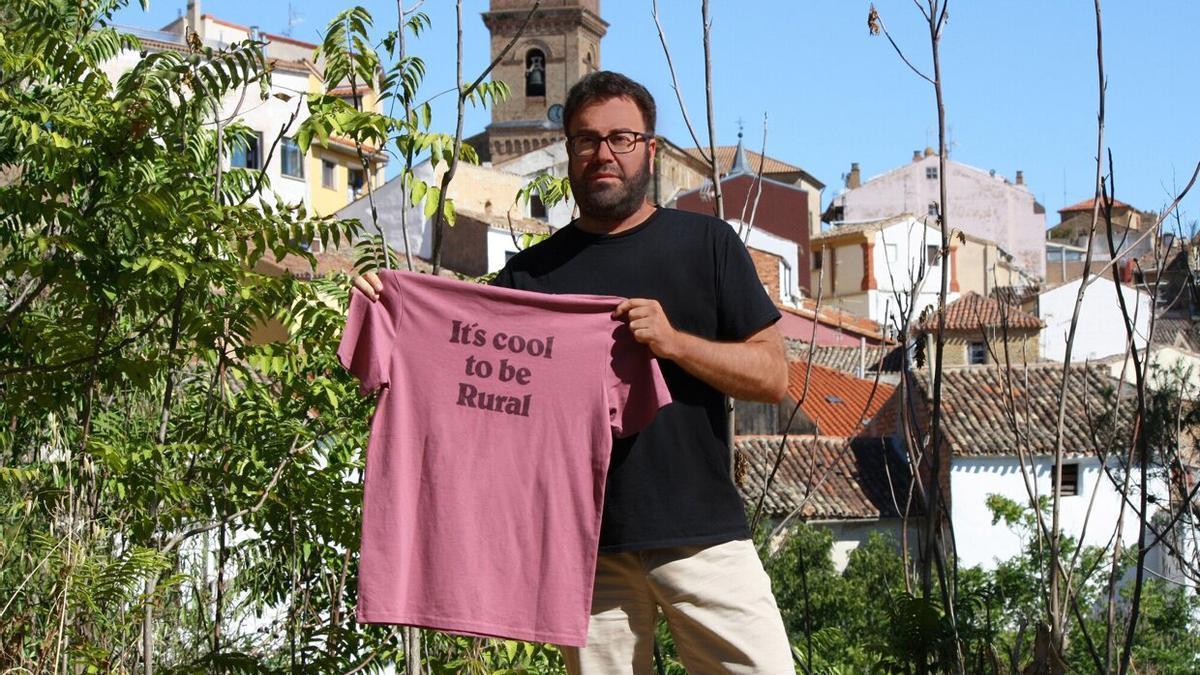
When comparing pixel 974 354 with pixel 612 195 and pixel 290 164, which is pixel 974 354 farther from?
pixel 612 195

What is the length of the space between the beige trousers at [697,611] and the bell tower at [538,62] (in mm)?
82664

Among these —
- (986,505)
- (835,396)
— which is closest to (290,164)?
(835,396)

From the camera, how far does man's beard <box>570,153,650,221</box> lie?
10.4 ft

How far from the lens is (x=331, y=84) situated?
4453mm

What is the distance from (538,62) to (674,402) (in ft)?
300

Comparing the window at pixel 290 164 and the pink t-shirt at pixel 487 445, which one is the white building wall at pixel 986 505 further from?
the pink t-shirt at pixel 487 445

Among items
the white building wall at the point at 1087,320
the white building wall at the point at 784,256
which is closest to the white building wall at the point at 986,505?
the white building wall at the point at 1087,320

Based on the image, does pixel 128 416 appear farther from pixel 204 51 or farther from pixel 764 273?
pixel 764 273

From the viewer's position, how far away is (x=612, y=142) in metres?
3.16

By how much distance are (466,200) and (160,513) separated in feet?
142

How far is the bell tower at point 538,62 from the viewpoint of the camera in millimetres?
Answer: 87188

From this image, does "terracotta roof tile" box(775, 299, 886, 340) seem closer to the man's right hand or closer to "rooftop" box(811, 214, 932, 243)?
"rooftop" box(811, 214, 932, 243)

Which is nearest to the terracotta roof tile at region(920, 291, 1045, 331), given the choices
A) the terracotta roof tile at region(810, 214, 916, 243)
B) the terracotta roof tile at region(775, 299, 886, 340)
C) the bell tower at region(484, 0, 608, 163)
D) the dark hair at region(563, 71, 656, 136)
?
the terracotta roof tile at region(775, 299, 886, 340)

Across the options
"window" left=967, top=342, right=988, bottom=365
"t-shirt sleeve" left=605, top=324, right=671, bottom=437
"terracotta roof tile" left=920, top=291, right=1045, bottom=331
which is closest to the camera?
"t-shirt sleeve" left=605, top=324, right=671, bottom=437
